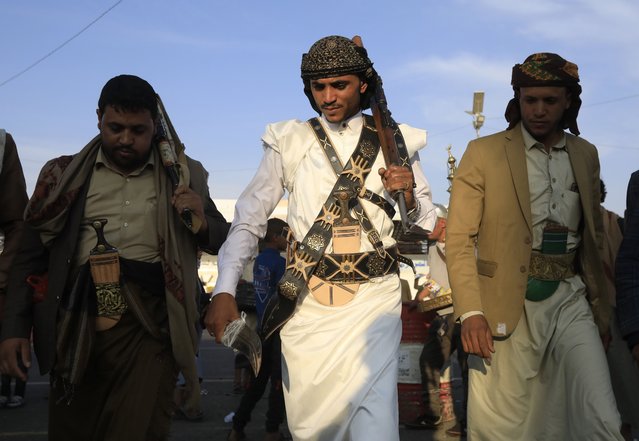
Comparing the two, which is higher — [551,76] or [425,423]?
[551,76]

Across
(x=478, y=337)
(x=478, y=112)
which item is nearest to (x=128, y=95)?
(x=478, y=337)

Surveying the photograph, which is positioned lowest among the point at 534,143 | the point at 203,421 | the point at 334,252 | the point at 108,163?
the point at 203,421

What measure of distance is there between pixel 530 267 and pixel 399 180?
102cm

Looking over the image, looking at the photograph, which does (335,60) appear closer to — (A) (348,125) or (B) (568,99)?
(A) (348,125)

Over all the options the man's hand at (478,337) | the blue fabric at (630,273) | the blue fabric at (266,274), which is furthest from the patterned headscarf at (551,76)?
the blue fabric at (266,274)

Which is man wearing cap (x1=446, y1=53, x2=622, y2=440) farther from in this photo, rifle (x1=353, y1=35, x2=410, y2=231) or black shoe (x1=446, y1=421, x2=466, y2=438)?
black shoe (x1=446, y1=421, x2=466, y2=438)

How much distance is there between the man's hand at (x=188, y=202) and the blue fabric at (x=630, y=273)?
7.27 ft

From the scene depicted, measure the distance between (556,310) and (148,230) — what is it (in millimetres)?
2213

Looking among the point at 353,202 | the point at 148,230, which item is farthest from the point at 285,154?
the point at 148,230

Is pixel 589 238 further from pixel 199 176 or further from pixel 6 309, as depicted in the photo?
pixel 6 309

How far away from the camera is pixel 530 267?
525cm

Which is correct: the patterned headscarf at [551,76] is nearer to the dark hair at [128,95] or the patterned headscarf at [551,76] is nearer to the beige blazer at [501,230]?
the beige blazer at [501,230]

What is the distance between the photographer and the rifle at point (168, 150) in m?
5.12

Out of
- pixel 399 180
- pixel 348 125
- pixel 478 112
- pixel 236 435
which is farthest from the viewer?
pixel 478 112
